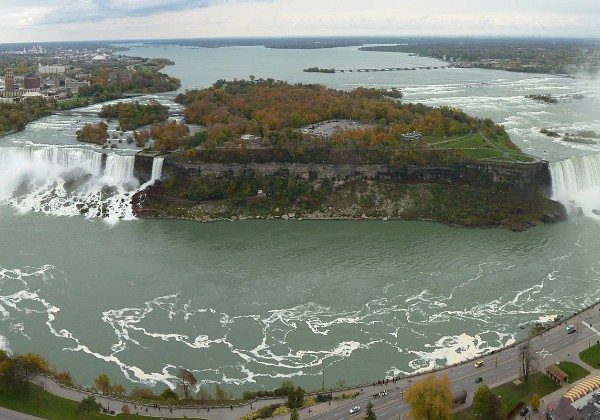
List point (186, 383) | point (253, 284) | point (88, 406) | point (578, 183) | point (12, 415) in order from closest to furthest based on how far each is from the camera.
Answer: point (88, 406)
point (12, 415)
point (186, 383)
point (253, 284)
point (578, 183)

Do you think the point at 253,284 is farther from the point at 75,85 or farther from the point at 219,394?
the point at 75,85

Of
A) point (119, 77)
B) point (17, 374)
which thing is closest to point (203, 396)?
point (17, 374)

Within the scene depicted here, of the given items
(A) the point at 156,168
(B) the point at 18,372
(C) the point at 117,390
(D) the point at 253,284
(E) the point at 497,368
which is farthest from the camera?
(A) the point at 156,168

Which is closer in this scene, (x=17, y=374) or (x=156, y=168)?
(x=17, y=374)

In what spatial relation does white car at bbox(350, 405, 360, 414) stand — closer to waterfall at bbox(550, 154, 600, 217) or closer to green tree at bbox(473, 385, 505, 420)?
green tree at bbox(473, 385, 505, 420)

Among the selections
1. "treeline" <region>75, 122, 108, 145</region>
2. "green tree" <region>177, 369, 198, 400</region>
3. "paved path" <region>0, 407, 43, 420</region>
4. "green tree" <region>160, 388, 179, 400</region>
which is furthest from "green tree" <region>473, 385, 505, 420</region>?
"treeline" <region>75, 122, 108, 145</region>

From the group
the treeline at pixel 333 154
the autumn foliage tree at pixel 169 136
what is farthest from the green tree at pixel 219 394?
the autumn foliage tree at pixel 169 136
